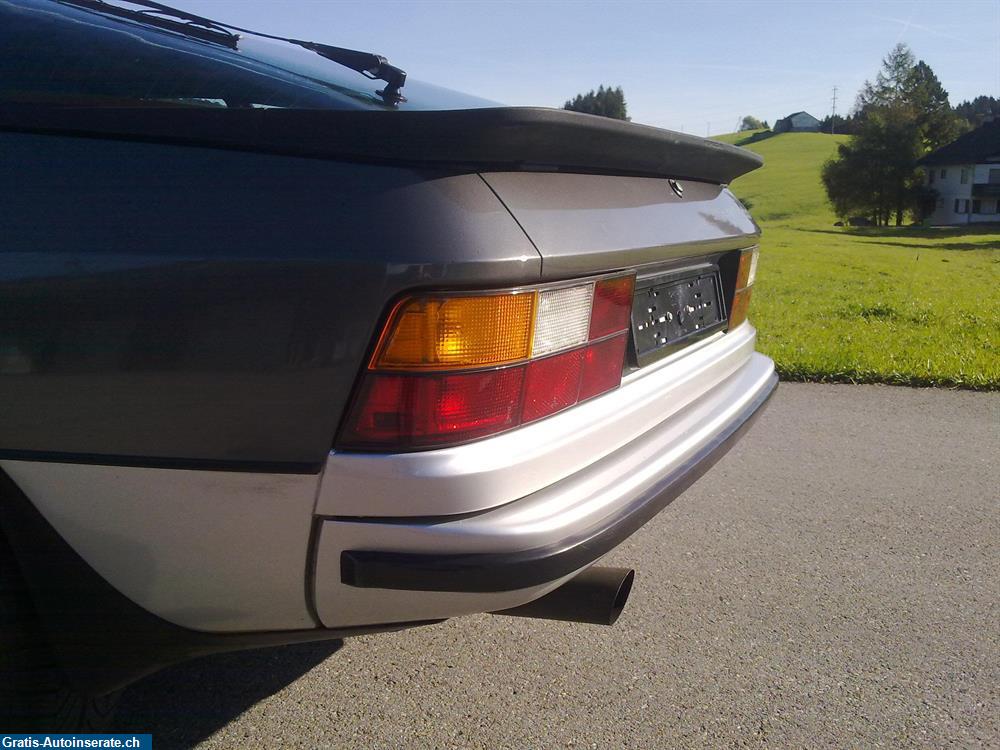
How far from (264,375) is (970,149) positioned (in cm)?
6712

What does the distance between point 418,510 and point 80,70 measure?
45.2 inches

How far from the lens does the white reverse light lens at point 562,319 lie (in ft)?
5.63

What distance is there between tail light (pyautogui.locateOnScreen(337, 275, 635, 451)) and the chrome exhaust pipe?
0.41 meters

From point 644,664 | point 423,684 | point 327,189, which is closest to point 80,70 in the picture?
point 327,189

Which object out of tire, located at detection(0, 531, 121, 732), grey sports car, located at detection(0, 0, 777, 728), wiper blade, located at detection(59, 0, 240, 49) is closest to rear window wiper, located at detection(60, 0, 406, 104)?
wiper blade, located at detection(59, 0, 240, 49)

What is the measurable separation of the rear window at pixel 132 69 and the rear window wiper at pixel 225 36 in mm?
75

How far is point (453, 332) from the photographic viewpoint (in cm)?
159

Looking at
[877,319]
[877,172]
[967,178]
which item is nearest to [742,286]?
[877,319]

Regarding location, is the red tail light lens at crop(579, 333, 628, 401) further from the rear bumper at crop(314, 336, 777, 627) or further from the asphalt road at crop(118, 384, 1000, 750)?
the asphalt road at crop(118, 384, 1000, 750)

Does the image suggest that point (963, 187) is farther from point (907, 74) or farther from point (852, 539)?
point (852, 539)

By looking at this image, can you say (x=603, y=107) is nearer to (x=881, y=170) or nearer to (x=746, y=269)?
(x=746, y=269)

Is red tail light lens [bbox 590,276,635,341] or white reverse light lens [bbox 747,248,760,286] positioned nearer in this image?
red tail light lens [bbox 590,276,635,341]

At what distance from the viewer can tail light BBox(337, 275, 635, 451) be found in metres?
1.57

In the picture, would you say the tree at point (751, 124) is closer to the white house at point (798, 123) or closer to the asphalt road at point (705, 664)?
the white house at point (798, 123)
